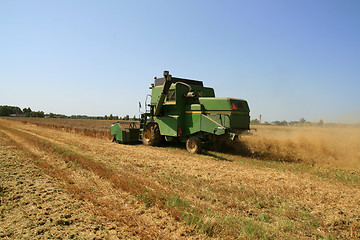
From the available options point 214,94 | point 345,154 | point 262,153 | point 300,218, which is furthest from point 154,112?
point 300,218

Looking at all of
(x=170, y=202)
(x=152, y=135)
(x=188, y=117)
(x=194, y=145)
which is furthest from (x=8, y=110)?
(x=170, y=202)

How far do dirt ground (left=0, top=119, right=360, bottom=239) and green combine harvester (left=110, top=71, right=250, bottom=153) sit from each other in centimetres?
311

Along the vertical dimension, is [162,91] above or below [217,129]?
above

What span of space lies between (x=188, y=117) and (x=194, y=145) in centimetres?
146

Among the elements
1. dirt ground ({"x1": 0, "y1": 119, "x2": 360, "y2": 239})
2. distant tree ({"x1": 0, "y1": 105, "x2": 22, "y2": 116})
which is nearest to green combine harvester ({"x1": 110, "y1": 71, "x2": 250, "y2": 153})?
dirt ground ({"x1": 0, "y1": 119, "x2": 360, "y2": 239})

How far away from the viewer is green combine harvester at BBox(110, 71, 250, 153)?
9477 mm

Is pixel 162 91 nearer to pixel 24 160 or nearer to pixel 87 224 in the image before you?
pixel 24 160

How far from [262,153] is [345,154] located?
288 centimetres

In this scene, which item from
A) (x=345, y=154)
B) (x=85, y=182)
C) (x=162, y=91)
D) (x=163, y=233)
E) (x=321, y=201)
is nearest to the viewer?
(x=163, y=233)

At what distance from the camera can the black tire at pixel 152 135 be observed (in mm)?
12203

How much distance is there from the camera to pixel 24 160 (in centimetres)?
707

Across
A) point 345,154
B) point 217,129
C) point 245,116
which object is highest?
point 245,116

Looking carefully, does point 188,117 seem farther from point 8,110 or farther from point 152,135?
point 8,110

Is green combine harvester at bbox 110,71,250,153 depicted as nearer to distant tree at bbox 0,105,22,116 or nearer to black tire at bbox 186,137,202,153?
black tire at bbox 186,137,202,153
